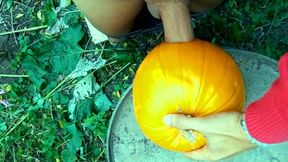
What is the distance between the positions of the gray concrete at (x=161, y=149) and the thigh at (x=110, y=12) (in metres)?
0.28

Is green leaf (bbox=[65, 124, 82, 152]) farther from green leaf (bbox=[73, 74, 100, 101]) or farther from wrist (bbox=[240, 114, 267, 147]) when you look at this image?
wrist (bbox=[240, 114, 267, 147])

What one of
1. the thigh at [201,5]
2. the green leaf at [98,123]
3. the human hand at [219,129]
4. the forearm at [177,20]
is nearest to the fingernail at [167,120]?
the human hand at [219,129]

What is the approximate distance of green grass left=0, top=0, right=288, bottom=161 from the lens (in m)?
1.66

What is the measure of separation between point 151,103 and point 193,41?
18 cm

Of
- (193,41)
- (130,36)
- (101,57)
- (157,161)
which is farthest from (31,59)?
(193,41)

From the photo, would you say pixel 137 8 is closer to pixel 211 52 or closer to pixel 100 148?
pixel 211 52

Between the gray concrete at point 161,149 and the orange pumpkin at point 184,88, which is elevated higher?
Result: the orange pumpkin at point 184,88

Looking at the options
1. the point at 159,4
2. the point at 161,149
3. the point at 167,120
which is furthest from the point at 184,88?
the point at 161,149

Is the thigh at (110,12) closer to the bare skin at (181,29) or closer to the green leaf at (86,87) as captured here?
the bare skin at (181,29)

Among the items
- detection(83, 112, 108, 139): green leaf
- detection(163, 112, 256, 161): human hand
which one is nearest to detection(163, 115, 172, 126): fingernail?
detection(163, 112, 256, 161): human hand

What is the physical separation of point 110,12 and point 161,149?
1.57 ft

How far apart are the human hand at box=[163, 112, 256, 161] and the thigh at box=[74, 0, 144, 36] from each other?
0.29 metres

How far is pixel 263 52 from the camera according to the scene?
1.64m

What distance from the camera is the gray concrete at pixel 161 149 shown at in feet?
5.02
